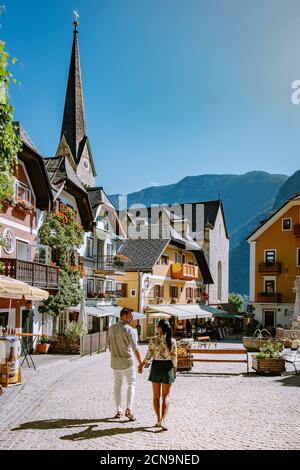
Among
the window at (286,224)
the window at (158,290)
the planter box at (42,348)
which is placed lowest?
the planter box at (42,348)

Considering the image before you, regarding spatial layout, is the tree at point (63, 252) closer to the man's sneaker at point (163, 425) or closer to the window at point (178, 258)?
the man's sneaker at point (163, 425)

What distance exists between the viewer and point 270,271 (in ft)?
143

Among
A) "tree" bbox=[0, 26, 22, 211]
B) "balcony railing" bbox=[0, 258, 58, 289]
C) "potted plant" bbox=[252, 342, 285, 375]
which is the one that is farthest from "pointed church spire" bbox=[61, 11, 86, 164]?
"tree" bbox=[0, 26, 22, 211]

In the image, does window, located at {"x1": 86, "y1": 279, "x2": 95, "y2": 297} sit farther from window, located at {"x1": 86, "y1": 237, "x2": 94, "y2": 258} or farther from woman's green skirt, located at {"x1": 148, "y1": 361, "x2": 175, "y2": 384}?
woman's green skirt, located at {"x1": 148, "y1": 361, "x2": 175, "y2": 384}

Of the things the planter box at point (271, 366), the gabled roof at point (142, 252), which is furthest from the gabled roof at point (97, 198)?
the planter box at point (271, 366)

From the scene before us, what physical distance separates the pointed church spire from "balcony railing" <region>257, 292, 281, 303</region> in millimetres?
25323

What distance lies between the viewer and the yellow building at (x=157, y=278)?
37.7 metres

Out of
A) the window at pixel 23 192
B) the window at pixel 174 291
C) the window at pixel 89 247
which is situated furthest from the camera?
the window at pixel 174 291

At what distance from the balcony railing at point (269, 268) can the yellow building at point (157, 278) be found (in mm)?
5931

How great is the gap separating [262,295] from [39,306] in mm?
24234

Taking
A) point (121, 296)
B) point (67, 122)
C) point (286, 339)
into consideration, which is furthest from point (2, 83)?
point (67, 122)

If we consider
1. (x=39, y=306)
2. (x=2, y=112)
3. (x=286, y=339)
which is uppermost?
(x=2, y=112)

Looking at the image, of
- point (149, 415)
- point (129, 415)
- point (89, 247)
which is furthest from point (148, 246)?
point (129, 415)
